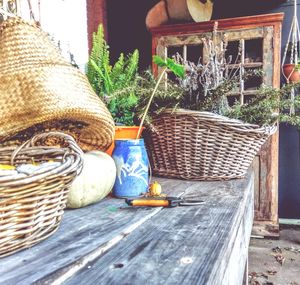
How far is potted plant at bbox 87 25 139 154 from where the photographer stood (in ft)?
4.16

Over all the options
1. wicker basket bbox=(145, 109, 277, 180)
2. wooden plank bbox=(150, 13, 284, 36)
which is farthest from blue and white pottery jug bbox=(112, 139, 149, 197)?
wooden plank bbox=(150, 13, 284, 36)

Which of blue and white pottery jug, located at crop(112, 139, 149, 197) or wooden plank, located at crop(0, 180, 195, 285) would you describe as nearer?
wooden plank, located at crop(0, 180, 195, 285)

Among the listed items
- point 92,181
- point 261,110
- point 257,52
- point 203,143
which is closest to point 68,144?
point 92,181

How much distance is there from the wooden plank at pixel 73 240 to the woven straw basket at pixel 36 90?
0.26 m

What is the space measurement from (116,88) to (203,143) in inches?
16.0

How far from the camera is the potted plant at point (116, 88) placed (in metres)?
1.27

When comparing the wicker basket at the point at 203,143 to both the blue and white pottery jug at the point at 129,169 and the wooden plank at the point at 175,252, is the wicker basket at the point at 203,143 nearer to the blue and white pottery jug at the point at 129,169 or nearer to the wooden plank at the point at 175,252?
the blue and white pottery jug at the point at 129,169

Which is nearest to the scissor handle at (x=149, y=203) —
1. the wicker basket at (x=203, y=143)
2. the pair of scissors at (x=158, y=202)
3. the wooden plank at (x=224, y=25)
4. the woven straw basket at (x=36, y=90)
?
the pair of scissors at (x=158, y=202)

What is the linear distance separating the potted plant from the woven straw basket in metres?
0.23

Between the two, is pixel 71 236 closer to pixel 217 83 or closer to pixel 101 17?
pixel 217 83

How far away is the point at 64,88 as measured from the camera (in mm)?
948

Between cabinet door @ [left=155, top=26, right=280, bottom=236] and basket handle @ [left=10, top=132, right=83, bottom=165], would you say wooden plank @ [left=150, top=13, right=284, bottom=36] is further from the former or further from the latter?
basket handle @ [left=10, top=132, right=83, bottom=165]

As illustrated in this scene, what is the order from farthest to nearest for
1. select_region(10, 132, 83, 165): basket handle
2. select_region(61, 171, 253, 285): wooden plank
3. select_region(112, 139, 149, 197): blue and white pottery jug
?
select_region(112, 139, 149, 197): blue and white pottery jug < select_region(10, 132, 83, 165): basket handle < select_region(61, 171, 253, 285): wooden plank

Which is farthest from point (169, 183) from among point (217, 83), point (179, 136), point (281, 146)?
point (281, 146)
